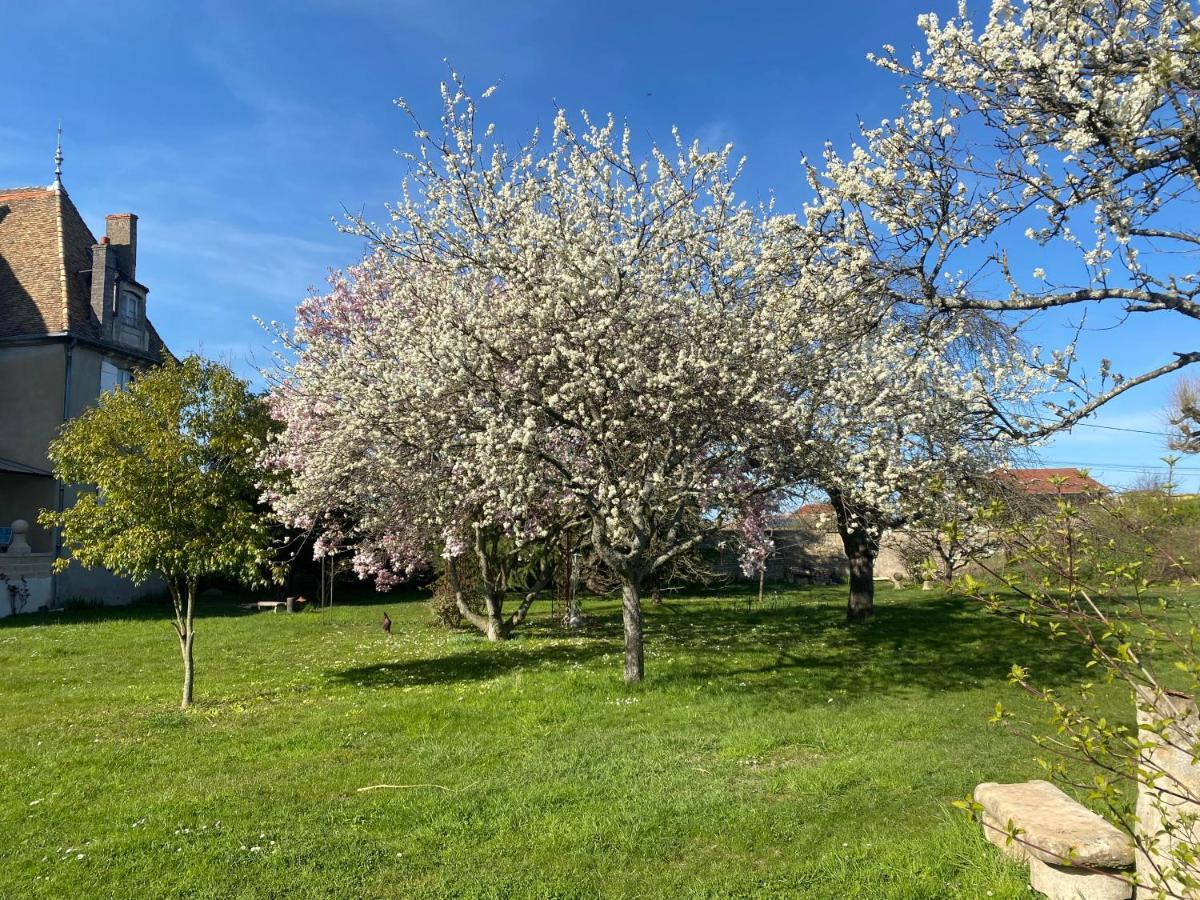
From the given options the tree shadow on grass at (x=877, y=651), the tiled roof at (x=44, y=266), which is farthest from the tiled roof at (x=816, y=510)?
the tiled roof at (x=44, y=266)

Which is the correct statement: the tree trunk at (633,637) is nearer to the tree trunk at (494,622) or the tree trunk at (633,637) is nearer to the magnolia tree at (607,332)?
the magnolia tree at (607,332)

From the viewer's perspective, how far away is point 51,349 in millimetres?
25438

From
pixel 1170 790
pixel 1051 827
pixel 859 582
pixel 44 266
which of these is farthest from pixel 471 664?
pixel 44 266

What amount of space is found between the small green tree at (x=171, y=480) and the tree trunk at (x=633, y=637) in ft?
17.3

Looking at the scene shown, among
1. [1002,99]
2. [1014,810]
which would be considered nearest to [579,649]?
[1014,810]

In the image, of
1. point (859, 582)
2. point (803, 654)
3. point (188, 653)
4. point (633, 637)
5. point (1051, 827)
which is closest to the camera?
point (1051, 827)

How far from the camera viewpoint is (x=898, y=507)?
1234cm

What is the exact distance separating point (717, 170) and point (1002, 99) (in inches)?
248

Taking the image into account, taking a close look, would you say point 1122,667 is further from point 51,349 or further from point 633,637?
point 51,349

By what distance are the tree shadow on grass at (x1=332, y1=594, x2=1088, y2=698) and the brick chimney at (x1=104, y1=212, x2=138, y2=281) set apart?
63.9 ft

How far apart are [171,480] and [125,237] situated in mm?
21462

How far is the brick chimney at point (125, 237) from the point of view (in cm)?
2839

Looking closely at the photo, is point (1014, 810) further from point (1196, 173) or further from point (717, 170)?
point (717, 170)

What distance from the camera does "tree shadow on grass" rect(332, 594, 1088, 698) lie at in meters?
13.0
